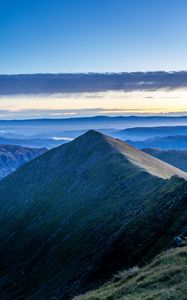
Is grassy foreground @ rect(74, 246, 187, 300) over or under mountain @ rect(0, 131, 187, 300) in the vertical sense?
over

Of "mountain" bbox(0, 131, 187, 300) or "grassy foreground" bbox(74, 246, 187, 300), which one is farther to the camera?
"mountain" bbox(0, 131, 187, 300)

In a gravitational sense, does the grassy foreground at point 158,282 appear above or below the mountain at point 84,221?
above

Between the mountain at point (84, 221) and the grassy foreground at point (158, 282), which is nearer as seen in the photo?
the grassy foreground at point (158, 282)

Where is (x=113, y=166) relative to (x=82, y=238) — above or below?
above

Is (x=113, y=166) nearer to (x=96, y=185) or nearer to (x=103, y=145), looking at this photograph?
(x=96, y=185)

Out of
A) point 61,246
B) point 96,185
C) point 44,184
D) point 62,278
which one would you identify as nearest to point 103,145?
point 44,184
